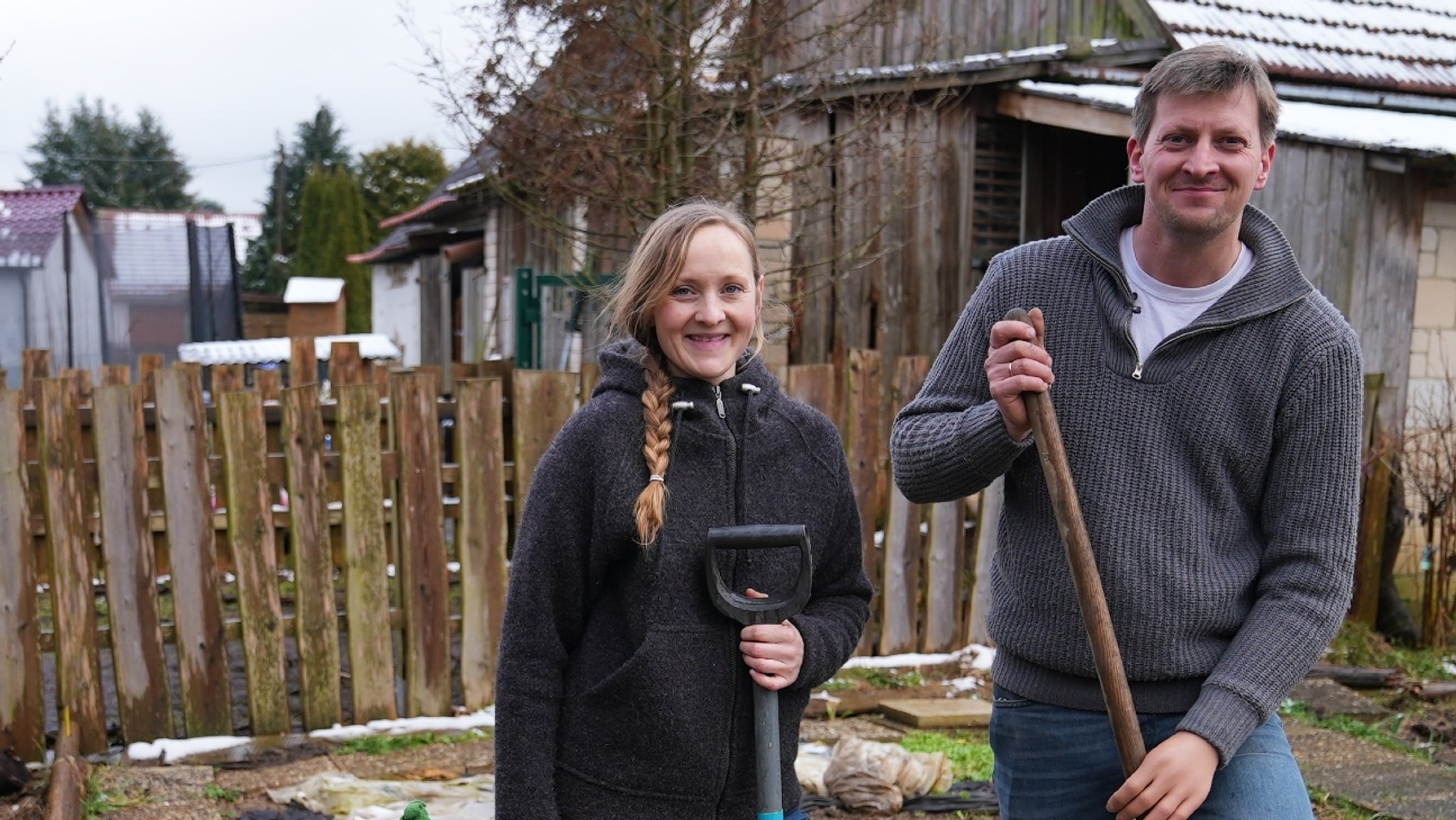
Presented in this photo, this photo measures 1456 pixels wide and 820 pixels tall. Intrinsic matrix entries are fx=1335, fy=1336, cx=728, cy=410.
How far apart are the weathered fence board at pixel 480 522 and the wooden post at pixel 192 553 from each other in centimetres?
92

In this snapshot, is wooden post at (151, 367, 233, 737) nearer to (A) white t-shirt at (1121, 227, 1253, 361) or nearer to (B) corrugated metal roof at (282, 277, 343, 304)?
(A) white t-shirt at (1121, 227, 1253, 361)

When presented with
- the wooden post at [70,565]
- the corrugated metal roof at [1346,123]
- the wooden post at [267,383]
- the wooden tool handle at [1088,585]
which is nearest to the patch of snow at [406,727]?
the wooden post at [70,565]

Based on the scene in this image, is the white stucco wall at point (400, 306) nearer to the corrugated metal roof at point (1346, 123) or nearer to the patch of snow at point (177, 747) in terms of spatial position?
the corrugated metal roof at point (1346, 123)

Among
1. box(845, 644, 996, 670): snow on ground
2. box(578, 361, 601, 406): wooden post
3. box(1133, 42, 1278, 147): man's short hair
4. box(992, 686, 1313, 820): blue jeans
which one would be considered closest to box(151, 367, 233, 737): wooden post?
box(578, 361, 601, 406): wooden post

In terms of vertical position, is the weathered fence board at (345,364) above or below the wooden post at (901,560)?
above

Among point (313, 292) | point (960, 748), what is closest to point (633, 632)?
point (960, 748)

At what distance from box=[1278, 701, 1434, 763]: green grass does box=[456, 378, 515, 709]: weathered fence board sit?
314 centimetres

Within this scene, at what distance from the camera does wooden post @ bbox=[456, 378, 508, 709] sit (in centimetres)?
525

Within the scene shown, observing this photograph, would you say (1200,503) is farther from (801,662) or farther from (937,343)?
(937,343)

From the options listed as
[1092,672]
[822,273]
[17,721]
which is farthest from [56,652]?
[822,273]

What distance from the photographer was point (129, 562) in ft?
15.9

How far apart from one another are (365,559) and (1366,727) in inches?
161

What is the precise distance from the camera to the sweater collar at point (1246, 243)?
217 cm

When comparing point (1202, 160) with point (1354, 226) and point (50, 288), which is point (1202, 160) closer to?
point (1354, 226)
